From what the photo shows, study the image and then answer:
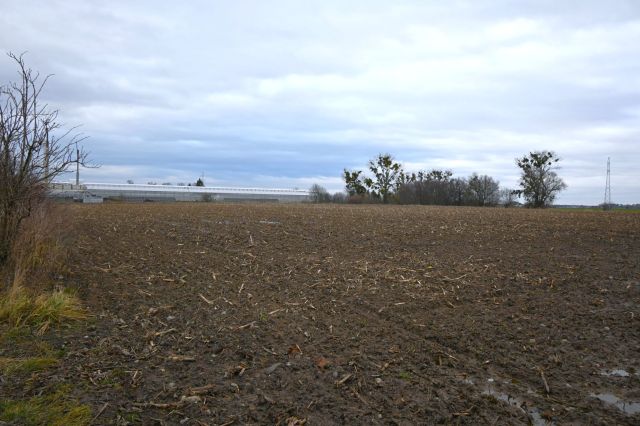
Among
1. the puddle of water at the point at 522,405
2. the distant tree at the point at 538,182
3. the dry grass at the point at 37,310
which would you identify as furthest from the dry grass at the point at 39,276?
the distant tree at the point at 538,182

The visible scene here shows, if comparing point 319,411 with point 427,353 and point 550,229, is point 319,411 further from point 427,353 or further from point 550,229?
point 550,229

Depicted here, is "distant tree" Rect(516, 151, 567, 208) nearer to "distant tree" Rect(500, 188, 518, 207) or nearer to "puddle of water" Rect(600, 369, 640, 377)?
"distant tree" Rect(500, 188, 518, 207)

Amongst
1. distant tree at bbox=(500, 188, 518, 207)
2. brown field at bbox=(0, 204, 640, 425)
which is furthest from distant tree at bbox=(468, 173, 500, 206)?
brown field at bbox=(0, 204, 640, 425)

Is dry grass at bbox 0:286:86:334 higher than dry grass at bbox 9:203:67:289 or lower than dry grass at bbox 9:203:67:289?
lower

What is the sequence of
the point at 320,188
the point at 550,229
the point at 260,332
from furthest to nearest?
the point at 320,188
the point at 550,229
the point at 260,332

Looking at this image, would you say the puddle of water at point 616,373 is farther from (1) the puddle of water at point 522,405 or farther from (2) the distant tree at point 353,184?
(2) the distant tree at point 353,184

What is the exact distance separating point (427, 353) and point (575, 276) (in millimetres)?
5083

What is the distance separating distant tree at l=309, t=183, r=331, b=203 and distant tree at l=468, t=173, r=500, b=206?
25714mm

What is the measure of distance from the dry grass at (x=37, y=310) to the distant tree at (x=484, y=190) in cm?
6932

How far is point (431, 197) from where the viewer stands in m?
73.3

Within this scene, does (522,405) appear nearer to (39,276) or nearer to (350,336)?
(350,336)

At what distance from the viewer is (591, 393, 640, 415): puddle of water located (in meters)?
4.64

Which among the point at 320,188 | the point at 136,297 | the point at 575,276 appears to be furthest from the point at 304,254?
the point at 320,188

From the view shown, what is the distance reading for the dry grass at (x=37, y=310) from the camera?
6.47 metres
